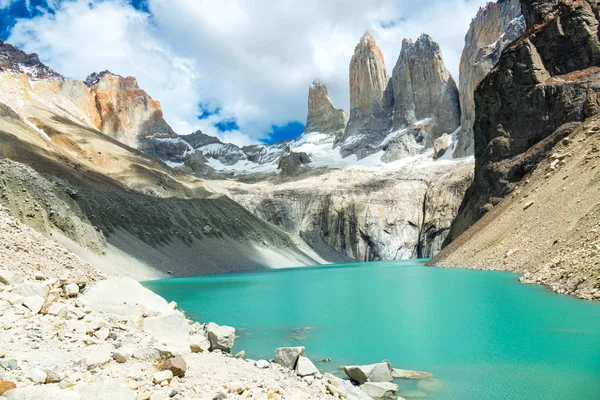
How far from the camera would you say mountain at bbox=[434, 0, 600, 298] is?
2338cm

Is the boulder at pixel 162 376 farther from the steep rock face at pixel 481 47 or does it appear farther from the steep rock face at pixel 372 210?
the steep rock face at pixel 481 47

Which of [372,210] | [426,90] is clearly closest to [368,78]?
[426,90]

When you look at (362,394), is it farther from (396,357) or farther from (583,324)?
(583,324)

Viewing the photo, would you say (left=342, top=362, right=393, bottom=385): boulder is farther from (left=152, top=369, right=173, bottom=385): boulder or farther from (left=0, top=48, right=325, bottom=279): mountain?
(left=0, top=48, right=325, bottom=279): mountain

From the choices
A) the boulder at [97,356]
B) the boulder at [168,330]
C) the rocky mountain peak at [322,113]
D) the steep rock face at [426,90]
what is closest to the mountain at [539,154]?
the boulder at [168,330]

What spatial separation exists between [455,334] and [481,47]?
112 m

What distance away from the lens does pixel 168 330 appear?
1000cm

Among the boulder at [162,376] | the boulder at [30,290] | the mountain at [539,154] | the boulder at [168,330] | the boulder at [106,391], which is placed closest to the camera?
the boulder at [106,391]

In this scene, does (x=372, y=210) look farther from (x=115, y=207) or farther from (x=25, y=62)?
(x=25, y=62)

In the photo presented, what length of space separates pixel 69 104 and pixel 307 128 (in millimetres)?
93548

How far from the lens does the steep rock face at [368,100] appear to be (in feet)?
483

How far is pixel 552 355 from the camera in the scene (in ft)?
30.3

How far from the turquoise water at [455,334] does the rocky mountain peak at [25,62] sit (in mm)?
176604

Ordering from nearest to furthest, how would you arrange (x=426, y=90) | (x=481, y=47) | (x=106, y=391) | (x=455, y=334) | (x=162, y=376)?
(x=106, y=391) < (x=162, y=376) < (x=455, y=334) < (x=481, y=47) < (x=426, y=90)
